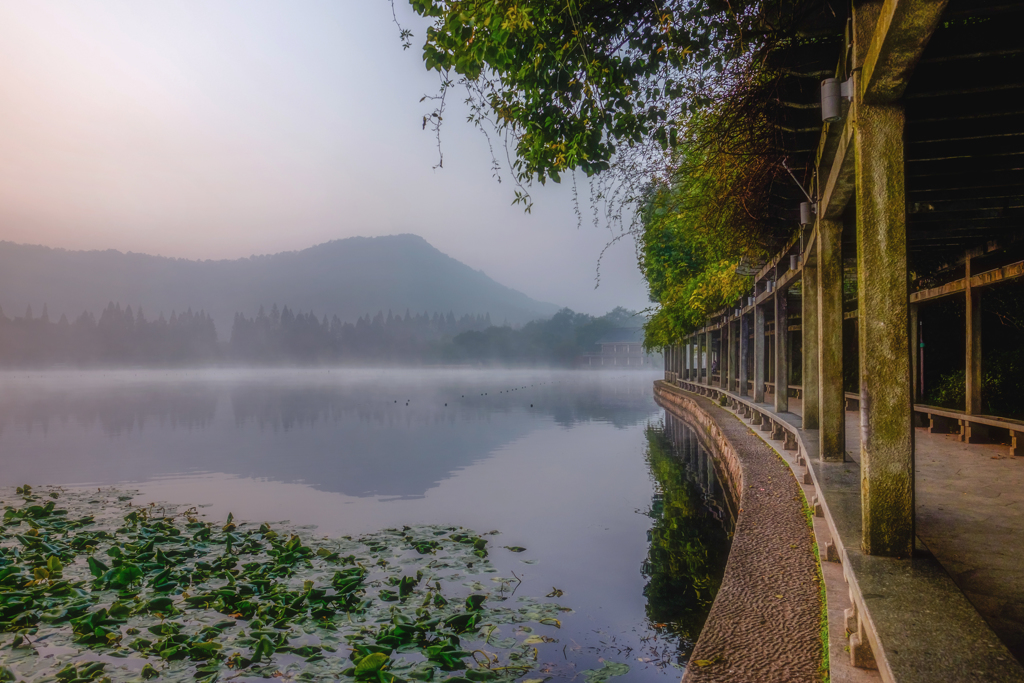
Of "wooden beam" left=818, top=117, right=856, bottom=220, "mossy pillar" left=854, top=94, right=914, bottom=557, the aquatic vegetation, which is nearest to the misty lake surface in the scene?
the aquatic vegetation

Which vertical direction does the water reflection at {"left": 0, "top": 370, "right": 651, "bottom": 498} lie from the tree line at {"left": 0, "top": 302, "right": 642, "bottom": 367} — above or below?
below

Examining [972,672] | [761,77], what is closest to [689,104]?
[761,77]

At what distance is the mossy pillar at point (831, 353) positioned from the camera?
17.9 feet

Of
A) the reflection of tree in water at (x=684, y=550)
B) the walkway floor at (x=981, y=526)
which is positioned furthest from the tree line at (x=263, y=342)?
the walkway floor at (x=981, y=526)

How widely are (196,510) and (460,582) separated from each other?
6156 millimetres

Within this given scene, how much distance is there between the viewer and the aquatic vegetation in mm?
4562

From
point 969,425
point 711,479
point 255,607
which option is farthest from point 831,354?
point 711,479

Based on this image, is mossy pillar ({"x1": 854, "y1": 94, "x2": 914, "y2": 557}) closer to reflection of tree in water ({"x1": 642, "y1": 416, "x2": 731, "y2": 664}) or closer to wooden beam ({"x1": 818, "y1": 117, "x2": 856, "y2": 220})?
wooden beam ({"x1": 818, "y1": 117, "x2": 856, "y2": 220})

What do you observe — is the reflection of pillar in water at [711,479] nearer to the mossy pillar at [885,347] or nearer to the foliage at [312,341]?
the mossy pillar at [885,347]

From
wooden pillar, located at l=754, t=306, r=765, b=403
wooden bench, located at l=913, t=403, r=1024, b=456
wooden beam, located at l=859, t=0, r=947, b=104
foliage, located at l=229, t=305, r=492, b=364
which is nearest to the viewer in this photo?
wooden beam, located at l=859, t=0, r=947, b=104

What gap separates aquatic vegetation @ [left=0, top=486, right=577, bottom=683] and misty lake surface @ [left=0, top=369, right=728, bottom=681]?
57cm

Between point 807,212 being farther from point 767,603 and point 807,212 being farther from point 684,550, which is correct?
point 767,603

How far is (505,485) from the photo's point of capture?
12727 mm

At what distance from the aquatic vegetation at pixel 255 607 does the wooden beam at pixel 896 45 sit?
4.33 m
